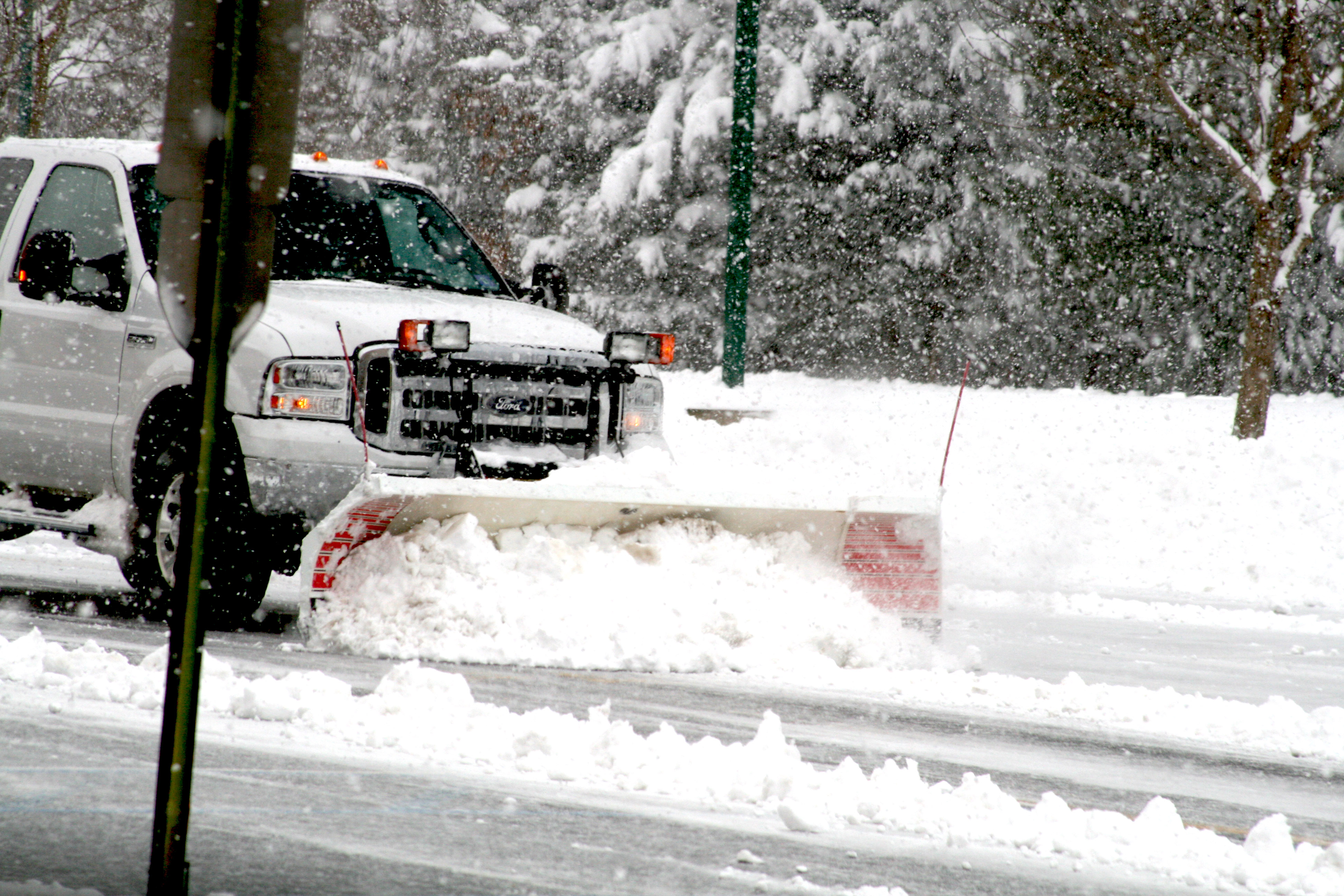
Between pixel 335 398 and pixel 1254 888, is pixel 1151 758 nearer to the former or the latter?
pixel 1254 888

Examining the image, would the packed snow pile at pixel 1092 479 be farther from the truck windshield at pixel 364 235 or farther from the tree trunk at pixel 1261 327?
the truck windshield at pixel 364 235

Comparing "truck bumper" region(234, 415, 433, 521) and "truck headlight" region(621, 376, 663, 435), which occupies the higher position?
"truck headlight" region(621, 376, 663, 435)

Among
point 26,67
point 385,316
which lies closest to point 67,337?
point 385,316

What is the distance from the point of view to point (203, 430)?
9.28 ft

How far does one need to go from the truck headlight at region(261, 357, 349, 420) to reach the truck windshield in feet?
3.28

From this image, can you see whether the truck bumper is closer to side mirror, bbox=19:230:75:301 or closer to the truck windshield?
the truck windshield

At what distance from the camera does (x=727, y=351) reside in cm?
1585

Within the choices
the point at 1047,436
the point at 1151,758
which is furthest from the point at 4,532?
the point at 1047,436

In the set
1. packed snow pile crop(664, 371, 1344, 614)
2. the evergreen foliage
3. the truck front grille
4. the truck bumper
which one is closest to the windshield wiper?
the truck front grille

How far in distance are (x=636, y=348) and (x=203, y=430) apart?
4.85m

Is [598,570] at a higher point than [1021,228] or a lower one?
lower

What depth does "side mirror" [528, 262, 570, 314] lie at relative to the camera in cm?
871

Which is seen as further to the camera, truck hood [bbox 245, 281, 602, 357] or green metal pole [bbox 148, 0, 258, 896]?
truck hood [bbox 245, 281, 602, 357]

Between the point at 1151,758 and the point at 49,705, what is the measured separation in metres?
4.17
